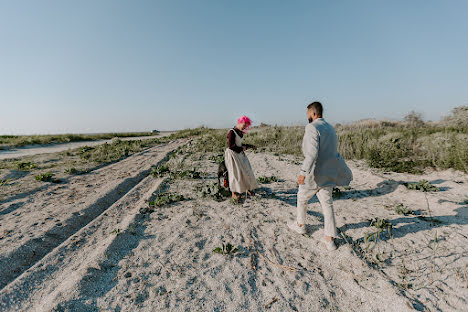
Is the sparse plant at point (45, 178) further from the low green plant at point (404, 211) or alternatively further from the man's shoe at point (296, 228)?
the low green plant at point (404, 211)

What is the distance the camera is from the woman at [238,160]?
16.4ft

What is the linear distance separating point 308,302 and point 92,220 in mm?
4282

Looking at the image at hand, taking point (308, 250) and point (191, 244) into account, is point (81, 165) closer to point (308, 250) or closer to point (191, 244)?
point (191, 244)

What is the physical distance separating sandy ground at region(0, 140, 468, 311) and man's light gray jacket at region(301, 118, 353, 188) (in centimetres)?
114

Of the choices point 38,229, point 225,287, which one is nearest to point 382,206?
point 225,287

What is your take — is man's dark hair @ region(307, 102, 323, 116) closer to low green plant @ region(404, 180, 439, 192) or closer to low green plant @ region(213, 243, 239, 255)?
low green plant @ region(213, 243, 239, 255)

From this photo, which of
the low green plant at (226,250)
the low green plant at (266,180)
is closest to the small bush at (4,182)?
the low green plant at (226,250)

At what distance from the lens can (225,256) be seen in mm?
3383

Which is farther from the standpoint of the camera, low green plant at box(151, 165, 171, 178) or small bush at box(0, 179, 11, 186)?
low green plant at box(151, 165, 171, 178)

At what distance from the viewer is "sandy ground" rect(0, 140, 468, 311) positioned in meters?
2.62

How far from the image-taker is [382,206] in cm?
512

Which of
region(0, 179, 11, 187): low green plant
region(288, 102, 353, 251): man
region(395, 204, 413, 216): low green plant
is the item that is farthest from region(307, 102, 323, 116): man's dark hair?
region(0, 179, 11, 187): low green plant

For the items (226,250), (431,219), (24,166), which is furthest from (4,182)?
(431,219)

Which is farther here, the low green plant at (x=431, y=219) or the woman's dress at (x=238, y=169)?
the woman's dress at (x=238, y=169)
